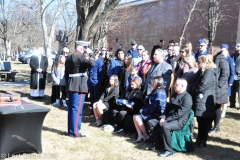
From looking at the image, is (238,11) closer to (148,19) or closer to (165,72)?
(148,19)

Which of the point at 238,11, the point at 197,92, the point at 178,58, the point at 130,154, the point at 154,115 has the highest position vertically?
the point at 238,11

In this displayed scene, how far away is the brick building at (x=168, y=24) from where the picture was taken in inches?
701

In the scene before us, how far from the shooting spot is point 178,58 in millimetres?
7137

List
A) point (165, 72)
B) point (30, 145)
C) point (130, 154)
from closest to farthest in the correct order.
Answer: point (30, 145) → point (130, 154) → point (165, 72)

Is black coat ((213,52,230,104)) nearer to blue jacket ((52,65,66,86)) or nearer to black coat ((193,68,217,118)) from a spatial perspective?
black coat ((193,68,217,118))

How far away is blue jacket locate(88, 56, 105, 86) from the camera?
26.3ft

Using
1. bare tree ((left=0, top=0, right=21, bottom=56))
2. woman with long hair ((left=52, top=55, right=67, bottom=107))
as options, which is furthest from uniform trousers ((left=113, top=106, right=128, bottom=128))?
bare tree ((left=0, top=0, right=21, bottom=56))

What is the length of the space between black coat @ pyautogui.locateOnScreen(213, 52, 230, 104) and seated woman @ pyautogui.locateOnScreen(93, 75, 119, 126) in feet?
7.41

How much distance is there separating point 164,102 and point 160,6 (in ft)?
62.8

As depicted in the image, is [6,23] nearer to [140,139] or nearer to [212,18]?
[212,18]

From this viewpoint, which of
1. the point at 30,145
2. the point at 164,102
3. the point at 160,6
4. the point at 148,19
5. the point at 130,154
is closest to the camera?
the point at 30,145

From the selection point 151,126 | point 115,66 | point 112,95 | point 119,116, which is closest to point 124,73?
point 115,66

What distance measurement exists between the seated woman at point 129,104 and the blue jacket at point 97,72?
5.37ft

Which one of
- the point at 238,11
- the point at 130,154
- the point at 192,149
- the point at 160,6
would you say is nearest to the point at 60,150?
the point at 130,154
